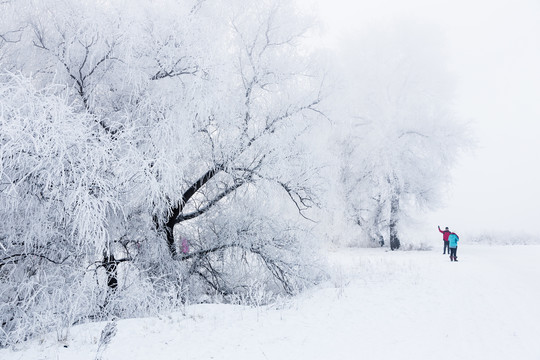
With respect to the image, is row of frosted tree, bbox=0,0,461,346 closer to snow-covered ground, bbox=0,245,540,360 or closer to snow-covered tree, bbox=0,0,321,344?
snow-covered tree, bbox=0,0,321,344

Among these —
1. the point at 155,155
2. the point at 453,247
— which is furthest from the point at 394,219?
the point at 155,155

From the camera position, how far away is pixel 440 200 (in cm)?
2159

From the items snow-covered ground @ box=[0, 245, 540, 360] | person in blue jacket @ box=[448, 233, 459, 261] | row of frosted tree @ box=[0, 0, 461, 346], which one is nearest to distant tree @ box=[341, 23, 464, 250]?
person in blue jacket @ box=[448, 233, 459, 261]

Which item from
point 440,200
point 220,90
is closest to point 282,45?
point 220,90

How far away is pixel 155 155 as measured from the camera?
7816 mm

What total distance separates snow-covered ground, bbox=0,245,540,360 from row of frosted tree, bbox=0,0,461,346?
0.78 metres

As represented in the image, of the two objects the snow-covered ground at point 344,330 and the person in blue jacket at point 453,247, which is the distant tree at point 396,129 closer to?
the person in blue jacket at point 453,247

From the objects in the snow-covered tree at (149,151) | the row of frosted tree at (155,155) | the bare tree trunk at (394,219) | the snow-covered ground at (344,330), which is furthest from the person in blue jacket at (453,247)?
the snow-covered tree at (149,151)

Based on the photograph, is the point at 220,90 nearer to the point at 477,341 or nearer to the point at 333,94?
the point at 333,94

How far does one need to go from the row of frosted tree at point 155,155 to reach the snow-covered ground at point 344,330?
78cm

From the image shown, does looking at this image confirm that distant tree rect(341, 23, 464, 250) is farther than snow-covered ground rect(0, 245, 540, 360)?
Yes

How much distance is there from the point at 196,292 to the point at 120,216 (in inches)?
123

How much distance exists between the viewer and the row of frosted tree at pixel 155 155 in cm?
604

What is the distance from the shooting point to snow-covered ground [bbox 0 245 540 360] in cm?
512
